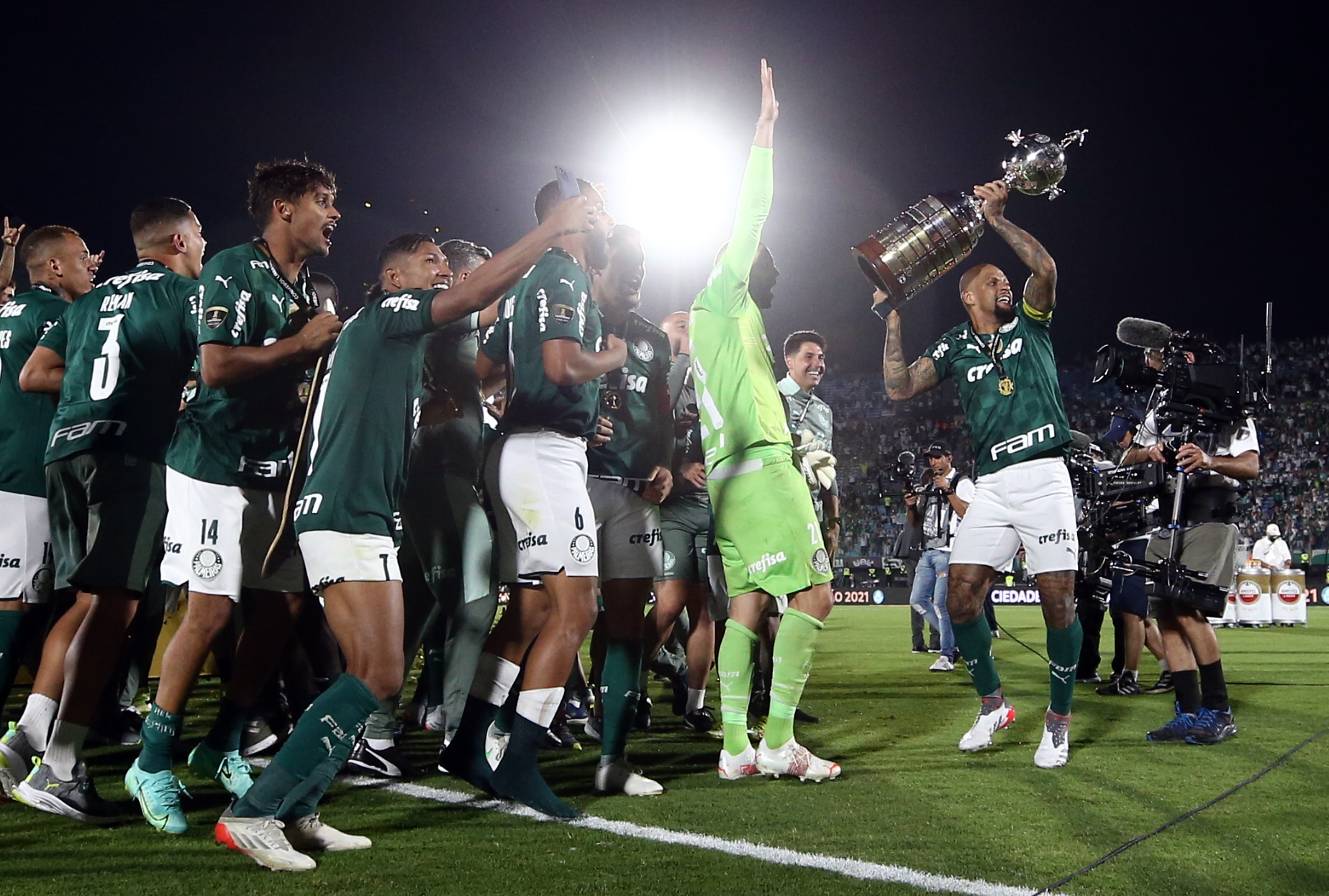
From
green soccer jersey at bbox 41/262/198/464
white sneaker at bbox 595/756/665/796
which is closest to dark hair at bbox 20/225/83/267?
green soccer jersey at bbox 41/262/198/464

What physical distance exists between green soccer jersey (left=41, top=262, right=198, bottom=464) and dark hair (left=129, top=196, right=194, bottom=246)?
0.17 m

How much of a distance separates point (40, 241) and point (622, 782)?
401 centimetres

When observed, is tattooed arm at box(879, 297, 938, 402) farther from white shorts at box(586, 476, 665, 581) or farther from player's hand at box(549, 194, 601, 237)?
player's hand at box(549, 194, 601, 237)

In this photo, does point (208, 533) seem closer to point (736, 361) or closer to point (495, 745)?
point (495, 745)

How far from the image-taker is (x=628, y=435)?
215 inches

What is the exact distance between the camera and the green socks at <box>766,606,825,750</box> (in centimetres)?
471

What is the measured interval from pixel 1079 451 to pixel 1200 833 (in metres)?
4.91

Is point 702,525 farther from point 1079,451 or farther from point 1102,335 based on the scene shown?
point 1102,335

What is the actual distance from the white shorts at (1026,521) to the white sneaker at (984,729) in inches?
31.4

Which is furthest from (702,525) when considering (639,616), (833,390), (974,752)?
(833,390)

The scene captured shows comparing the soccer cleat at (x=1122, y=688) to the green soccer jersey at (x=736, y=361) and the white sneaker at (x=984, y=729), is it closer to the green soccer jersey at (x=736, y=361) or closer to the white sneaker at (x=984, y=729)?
the white sneaker at (x=984, y=729)

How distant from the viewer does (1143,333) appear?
6578mm

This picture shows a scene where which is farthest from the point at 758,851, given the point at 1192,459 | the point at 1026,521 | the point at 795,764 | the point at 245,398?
the point at 1192,459

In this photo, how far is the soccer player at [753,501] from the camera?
185 inches
